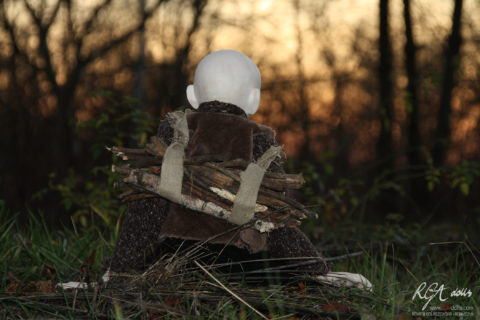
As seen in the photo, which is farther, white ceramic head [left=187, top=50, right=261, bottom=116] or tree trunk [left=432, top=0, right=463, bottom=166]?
tree trunk [left=432, top=0, right=463, bottom=166]

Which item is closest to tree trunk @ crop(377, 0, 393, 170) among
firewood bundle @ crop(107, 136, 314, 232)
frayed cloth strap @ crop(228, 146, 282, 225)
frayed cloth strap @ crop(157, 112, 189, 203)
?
firewood bundle @ crop(107, 136, 314, 232)

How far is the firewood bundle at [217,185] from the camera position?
6.49ft

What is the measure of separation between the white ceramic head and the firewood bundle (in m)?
0.48

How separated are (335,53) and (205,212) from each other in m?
12.8

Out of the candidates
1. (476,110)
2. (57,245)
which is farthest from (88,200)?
(476,110)

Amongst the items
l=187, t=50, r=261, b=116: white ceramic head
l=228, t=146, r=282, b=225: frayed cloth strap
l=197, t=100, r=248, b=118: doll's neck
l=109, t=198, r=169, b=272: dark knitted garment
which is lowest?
l=109, t=198, r=169, b=272: dark knitted garment

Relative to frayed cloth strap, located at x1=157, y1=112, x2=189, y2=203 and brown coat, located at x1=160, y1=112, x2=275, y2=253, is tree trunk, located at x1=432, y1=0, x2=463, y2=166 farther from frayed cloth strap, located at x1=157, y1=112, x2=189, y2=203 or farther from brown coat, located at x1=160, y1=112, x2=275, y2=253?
frayed cloth strap, located at x1=157, y1=112, x2=189, y2=203

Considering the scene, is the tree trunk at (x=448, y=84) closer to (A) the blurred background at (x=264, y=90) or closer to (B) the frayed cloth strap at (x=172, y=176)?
(A) the blurred background at (x=264, y=90)

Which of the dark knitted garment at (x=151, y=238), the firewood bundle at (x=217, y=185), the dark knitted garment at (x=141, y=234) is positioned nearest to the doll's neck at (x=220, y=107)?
the dark knitted garment at (x=151, y=238)

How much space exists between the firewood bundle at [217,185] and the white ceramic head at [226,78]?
1.57 ft

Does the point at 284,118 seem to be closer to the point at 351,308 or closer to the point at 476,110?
the point at 476,110

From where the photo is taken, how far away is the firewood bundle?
1.98 meters

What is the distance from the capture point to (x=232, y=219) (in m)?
2.01

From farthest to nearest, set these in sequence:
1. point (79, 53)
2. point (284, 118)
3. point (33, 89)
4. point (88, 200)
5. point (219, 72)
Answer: point (284, 118) < point (33, 89) < point (79, 53) < point (88, 200) < point (219, 72)
